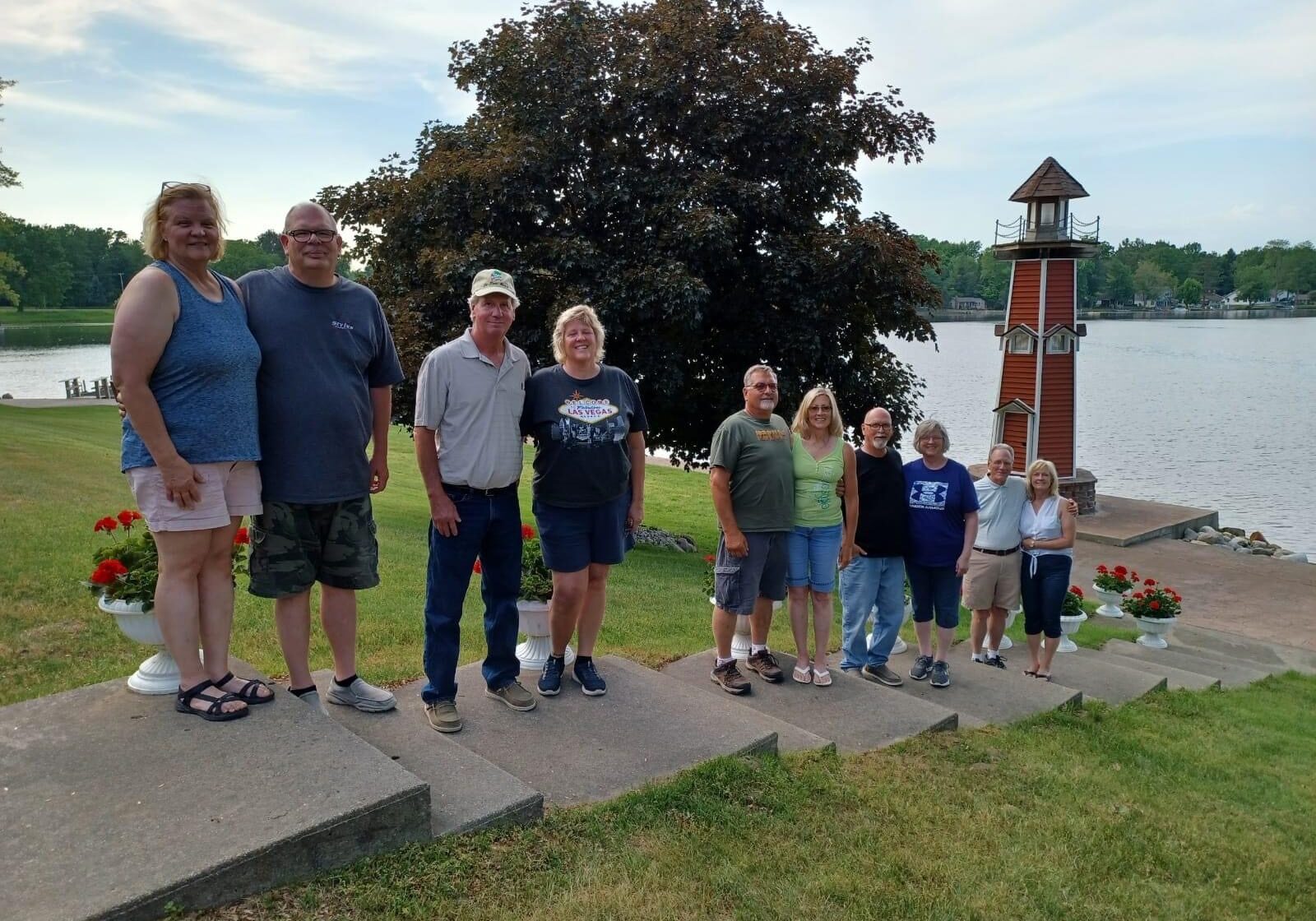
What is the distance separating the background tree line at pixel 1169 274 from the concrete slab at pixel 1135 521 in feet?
351

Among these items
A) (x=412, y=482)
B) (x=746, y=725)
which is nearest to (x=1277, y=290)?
(x=412, y=482)

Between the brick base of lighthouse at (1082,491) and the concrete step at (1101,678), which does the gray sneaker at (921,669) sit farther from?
the brick base of lighthouse at (1082,491)

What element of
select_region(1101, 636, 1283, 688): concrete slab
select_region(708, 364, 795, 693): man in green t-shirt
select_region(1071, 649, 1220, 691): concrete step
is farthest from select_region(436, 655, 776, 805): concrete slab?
select_region(1101, 636, 1283, 688): concrete slab

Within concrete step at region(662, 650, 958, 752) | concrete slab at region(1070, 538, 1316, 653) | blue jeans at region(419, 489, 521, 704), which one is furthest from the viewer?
concrete slab at region(1070, 538, 1316, 653)

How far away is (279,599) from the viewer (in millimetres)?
3818

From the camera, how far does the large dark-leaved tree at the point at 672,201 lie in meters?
11.8

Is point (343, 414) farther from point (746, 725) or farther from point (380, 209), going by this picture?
point (380, 209)

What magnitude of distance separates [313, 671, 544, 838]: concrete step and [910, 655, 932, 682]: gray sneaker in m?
3.48

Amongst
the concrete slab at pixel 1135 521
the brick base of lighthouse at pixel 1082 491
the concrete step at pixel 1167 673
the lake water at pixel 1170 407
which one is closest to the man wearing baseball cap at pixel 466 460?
the concrete step at pixel 1167 673

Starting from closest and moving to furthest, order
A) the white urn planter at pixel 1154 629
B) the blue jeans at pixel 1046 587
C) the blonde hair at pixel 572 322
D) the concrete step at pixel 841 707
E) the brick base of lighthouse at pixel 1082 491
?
1. the blonde hair at pixel 572 322
2. the concrete step at pixel 841 707
3. the blue jeans at pixel 1046 587
4. the white urn planter at pixel 1154 629
5. the brick base of lighthouse at pixel 1082 491

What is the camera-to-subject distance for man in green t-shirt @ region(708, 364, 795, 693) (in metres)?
5.23

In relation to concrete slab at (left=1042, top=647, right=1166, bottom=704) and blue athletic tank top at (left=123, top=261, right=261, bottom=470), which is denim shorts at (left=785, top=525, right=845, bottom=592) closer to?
concrete slab at (left=1042, top=647, right=1166, bottom=704)

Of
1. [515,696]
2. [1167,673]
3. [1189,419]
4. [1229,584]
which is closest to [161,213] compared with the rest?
[515,696]

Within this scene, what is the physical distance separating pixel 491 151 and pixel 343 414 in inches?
383
